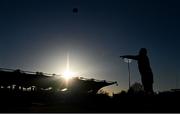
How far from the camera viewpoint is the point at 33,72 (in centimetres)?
3234

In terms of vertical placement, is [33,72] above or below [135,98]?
above

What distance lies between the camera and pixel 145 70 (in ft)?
52.4

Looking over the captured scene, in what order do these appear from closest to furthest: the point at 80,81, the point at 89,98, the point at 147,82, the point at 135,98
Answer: the point at 135,98, the point at 147,82, the point at 89,98, the point at 80,81

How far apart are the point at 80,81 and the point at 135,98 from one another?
26225mm

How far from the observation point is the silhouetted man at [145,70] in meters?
15.6

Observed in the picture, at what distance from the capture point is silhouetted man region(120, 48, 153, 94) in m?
15.6

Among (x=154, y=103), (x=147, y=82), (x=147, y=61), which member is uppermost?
(x=147, y=61)

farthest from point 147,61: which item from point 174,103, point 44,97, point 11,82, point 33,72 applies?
point 11,82

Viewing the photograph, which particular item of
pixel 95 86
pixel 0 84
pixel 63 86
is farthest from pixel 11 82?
pixel 95 86

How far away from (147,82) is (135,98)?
1791mm

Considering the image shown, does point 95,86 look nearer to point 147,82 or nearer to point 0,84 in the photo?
point 0,84

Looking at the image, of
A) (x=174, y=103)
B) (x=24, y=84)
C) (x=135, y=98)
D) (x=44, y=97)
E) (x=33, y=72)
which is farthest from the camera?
(x=24, y=84)

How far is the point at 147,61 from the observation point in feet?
52.9

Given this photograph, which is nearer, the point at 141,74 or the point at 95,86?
the point at 141,74
